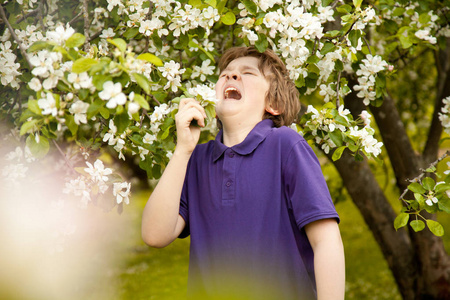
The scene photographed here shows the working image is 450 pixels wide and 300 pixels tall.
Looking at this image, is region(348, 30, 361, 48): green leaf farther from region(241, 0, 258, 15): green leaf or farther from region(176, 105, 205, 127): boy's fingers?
region(176, 105, 205, 127): boy's fingers

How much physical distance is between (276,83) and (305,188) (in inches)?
25.4

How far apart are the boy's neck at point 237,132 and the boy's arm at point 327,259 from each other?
1.67 ft

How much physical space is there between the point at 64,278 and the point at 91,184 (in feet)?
4.43

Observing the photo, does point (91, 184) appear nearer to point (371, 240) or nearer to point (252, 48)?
point (252, 48)

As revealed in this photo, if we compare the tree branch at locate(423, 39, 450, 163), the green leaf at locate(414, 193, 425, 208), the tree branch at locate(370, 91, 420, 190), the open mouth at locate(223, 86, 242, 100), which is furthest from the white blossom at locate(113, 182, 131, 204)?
the tree branch at locate(423, 39, 450, 163)

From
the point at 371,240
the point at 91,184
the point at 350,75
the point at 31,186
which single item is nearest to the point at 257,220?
the point at 91,184

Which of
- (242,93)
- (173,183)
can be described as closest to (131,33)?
(242,93)

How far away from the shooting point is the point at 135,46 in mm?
3957

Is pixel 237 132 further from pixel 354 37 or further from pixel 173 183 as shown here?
pixel 354 37

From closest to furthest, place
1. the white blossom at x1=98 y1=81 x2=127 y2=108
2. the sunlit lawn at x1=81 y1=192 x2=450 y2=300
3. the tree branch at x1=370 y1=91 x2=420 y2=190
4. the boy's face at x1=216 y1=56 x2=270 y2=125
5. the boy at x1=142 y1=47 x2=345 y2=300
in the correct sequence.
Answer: the white blossom at x1=98 y1=81 x2=127 y2=108 → the boy at x1=142 y1=47 x2=345 y2=300 → the boy's face at x1=216 y1=56 x2=270 y2=125 → the tree branch at x1=370 y1=91 x2=420 y2=190 → the sunlit lawn at x1=81 y1=192 x2=450 y2=300

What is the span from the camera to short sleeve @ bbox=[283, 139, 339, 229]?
1.88 meters

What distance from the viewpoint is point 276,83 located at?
7.79 ft

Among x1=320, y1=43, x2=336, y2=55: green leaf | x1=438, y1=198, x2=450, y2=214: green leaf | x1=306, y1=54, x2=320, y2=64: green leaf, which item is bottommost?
x1=438, y1=198, x2=450, y2=214: green leaf

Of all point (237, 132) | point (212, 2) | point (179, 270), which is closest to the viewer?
point (237, 132)
